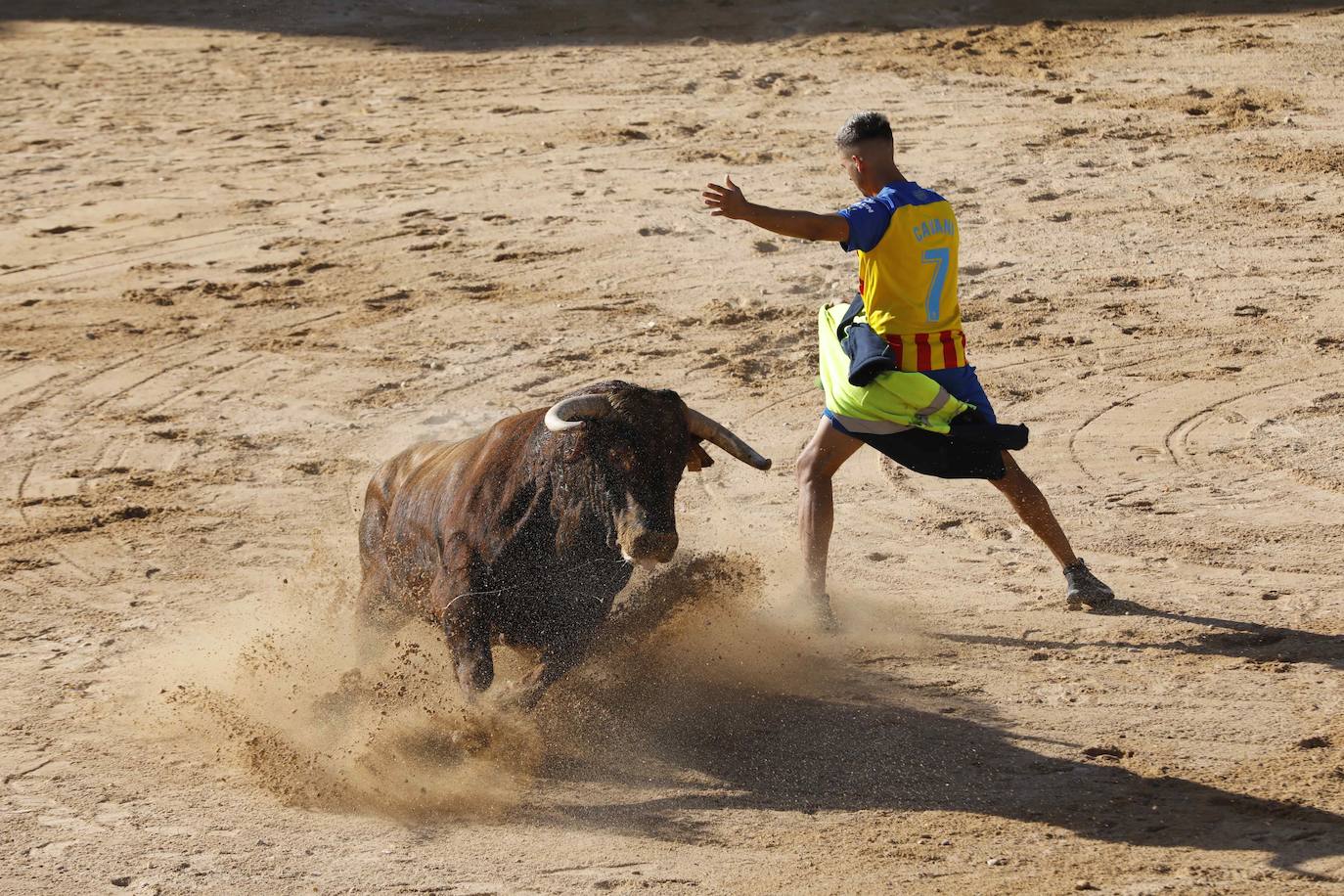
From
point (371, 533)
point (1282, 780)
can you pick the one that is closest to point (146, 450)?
point (371, 533)

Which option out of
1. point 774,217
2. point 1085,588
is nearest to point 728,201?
point 774,217

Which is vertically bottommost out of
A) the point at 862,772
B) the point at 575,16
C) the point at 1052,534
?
the point at 862,772

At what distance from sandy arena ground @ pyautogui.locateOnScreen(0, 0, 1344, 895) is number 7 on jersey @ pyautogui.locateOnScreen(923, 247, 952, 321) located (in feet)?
4.42

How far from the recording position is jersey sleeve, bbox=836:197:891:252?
5.63m

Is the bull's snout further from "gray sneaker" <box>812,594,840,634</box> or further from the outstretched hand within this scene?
"gray sneaker" <box>812,594,840,634</box>

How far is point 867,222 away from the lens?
18.5 feet

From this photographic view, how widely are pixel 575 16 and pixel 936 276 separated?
39.8 feet

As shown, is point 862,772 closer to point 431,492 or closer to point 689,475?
point 431,492

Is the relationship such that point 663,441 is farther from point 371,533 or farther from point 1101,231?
point 1101,231

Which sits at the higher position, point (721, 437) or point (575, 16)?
point (575, 16)

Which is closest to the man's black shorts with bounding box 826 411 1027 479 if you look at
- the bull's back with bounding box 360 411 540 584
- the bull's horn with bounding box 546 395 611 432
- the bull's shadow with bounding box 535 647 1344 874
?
the bull's shadow with bounding box 535 647 1344 874

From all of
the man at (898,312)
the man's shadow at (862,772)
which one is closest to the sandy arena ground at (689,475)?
the man's shadow at (862,772)

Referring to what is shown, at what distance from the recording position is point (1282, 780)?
5105 millimetres

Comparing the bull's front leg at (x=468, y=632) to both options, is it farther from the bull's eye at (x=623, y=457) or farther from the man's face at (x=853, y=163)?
the man's face at (x=853, y=163)
